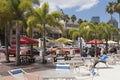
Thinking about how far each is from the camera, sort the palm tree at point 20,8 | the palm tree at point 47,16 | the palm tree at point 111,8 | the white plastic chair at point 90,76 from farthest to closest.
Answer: the palm tree at point 111,8, the palm tree at point 47,16, the palm tree at point 20,8, the white plastic chair at point 90,76

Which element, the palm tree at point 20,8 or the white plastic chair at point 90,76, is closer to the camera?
the white plastic chair at point 90,76

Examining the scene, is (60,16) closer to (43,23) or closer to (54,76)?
(43,23)

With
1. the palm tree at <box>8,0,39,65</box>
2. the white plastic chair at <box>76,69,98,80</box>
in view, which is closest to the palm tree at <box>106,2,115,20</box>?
the palm tree at <box>8,0,39,65</box>

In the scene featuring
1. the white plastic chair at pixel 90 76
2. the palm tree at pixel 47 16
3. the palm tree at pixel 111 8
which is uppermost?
the palm tree at pixel 111 8

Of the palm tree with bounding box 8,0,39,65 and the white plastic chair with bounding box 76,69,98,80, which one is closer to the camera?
the white plastic chair with bounding box 76,69,98,80

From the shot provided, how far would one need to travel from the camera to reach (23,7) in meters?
21.8

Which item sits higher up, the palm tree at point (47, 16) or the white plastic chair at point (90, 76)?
the palm tree at point (47, 16)

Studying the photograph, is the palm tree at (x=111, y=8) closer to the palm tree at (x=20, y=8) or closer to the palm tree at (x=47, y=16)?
the palm tree at (x=47, y=16)

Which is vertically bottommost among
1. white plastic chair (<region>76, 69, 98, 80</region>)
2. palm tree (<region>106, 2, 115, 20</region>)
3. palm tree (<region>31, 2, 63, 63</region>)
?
white plastic chair (<region>76, 69, 98, 80</region>)

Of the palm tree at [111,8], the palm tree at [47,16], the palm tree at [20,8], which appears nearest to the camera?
the palm tree at [20,8]

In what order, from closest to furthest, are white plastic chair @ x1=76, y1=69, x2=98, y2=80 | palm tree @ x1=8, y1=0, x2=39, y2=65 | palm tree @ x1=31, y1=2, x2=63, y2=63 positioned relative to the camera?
white plastic chair @ x1=76, y1=69, x2=98, y2=80 < palm tree @ x1=8, y1=0, x2=39, y2=65 < palm tree @ x1=31, y1=2, x2=63, y2=63

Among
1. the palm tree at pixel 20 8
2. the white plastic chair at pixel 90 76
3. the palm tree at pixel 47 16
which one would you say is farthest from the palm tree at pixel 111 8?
the white plastic chair at pixel 90 76

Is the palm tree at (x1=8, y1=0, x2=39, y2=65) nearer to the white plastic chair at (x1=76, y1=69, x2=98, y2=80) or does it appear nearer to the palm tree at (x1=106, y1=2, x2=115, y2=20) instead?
the white plastic chair at (x1=76, y1=69, x2=98, y2=80)

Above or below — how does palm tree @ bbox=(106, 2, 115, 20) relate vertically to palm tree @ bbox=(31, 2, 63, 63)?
above
